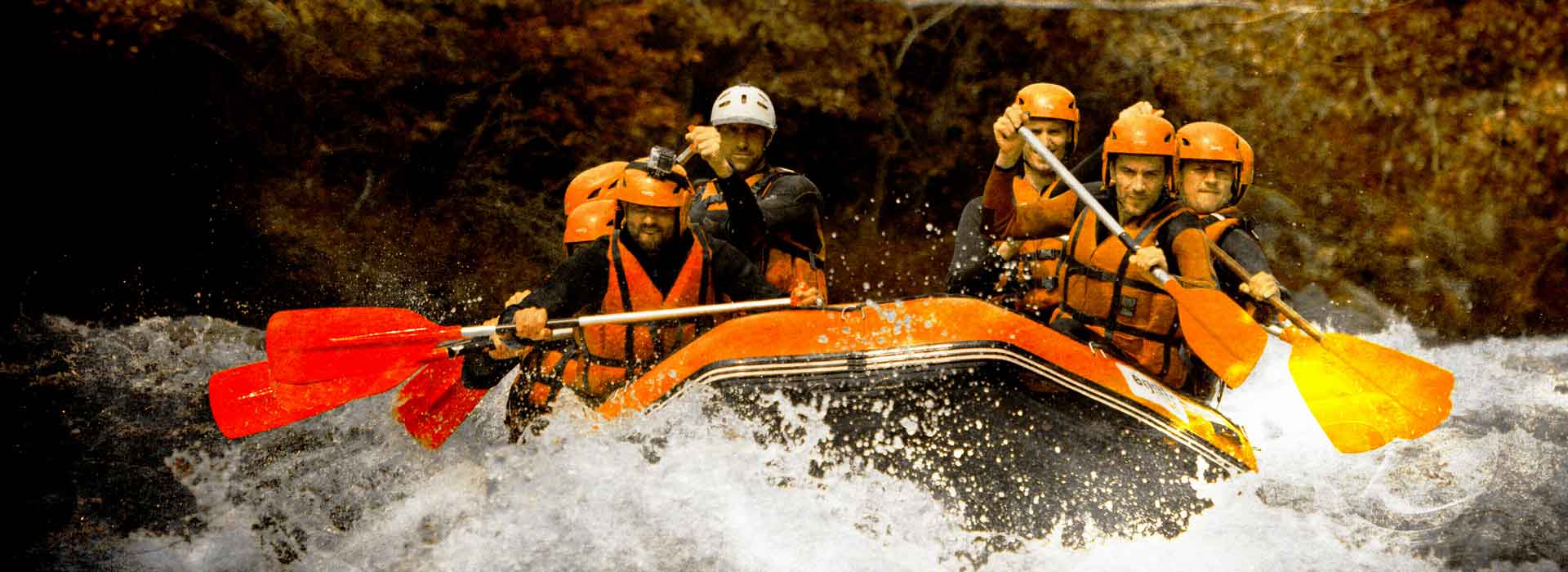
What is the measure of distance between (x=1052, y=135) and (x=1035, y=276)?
64 centimetres

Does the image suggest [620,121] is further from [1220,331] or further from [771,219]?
[1220,331]

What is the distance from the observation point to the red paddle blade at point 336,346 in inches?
179

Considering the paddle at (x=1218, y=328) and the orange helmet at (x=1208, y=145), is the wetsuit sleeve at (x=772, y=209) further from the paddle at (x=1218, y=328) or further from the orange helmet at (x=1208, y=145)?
the orange helmet at (x=1208, y=145)

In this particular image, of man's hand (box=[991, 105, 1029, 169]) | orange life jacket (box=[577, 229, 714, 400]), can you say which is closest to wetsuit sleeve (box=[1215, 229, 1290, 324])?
man's hand (box=[991, 105, 1029, 169])

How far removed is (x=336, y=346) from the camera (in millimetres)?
4602

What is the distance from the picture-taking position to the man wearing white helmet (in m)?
5.20

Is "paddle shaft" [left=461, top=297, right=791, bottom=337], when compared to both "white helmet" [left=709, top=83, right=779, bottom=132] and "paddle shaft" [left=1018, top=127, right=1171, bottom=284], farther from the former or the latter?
"white helmet" [left=709, top=83, right=779, bottom=132]

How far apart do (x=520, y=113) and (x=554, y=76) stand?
35 centimetres

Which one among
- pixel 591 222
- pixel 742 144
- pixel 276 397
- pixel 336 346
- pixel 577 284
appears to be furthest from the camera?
pixel 742 144

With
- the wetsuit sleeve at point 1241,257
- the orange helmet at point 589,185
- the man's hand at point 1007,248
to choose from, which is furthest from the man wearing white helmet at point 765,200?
the wetsuit sleeve at point 1241,257

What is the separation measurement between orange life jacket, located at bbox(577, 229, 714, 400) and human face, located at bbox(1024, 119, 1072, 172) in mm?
1549

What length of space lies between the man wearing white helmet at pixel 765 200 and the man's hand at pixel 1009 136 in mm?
1135

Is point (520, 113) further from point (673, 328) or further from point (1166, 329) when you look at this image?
point (1166, 329)

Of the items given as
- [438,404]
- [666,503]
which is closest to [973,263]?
[666,503]
